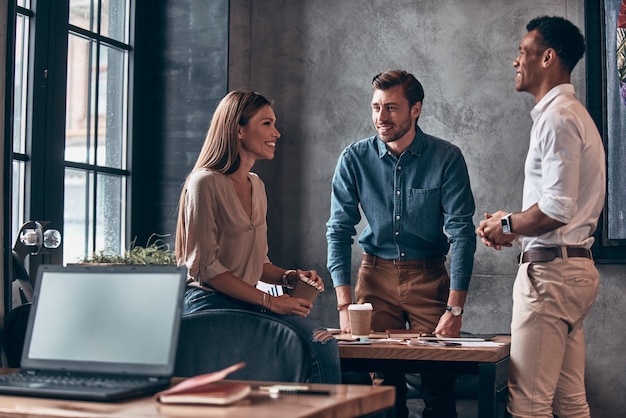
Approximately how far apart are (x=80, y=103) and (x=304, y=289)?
211 centimetres

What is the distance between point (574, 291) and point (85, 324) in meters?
1.68

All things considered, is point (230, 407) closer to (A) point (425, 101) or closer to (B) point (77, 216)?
(B) point (77, 216)

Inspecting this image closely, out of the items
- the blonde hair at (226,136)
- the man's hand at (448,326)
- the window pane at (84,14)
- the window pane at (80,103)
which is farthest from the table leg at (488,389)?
the window pane at (84,14)

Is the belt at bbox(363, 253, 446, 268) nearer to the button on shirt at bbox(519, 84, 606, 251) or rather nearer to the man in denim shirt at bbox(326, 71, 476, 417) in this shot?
the man in denim shirt at bbox(326, 71, 476, 417)

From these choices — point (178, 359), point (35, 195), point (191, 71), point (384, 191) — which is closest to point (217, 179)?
point (178, 359)

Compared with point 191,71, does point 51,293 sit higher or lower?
lower

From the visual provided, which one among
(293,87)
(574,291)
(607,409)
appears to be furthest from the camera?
(293,87)

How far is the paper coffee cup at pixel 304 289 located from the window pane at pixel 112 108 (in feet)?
7.05

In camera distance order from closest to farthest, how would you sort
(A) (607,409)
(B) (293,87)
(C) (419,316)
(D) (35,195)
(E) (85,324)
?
1. (E) (85,324)
2. (C) (419,316)
3. (D) (35,195)
4. (A) (607,409)
5. (B) (293,87)

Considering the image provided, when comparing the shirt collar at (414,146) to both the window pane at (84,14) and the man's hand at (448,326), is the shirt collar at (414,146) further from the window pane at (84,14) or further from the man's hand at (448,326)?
the window pane at (84,14)

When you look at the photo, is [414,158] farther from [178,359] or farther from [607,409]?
[607,409]

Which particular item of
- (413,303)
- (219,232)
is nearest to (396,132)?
(413,303)

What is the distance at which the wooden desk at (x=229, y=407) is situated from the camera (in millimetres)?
1509

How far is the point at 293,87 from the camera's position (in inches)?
219
